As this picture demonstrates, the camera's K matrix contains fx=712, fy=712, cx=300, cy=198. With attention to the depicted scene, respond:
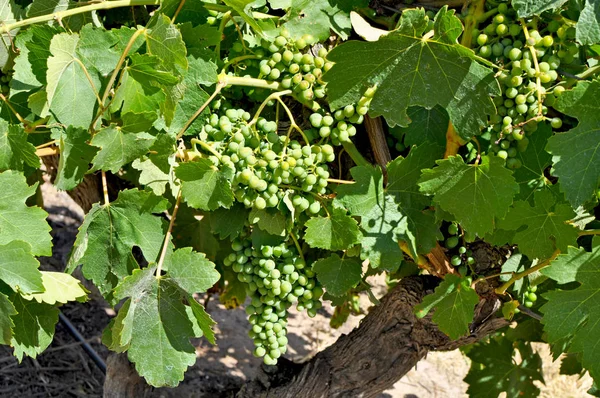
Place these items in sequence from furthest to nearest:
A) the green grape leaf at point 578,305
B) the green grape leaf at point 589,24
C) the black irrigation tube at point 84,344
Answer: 1. the black irrigation tube at point 84,344
2. the green grape leaf at point 578,305
3. the green grape leaf at point 589,24

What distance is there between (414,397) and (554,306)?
6.81 ft

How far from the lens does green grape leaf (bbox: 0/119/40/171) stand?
1624 mm

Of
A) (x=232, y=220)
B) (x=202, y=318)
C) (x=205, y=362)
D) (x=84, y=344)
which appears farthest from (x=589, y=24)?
(x=84, y=344)

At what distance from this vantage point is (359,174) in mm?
1655

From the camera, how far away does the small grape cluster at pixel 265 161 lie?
1619 millimetres

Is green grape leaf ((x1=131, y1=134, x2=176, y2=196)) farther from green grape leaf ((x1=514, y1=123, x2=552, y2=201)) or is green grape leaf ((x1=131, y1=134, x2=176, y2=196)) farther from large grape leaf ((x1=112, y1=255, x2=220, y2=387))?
green grape leaf ((x1=514, y1=123, x2=552, y2=201))

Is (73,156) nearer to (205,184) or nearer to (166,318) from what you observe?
(205,184)

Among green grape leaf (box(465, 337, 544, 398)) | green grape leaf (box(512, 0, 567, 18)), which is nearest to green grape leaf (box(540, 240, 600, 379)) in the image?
green grape leaf (box(512, 0, 567, 18))

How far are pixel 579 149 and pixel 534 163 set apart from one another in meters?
0.20

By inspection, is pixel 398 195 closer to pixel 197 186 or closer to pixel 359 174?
pixel 359 174

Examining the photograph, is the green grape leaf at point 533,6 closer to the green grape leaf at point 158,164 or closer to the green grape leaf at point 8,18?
the green grape leaf at point 158,164

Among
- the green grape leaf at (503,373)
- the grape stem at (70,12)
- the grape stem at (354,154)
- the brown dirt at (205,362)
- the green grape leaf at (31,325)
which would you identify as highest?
the grape stem at (70,12)

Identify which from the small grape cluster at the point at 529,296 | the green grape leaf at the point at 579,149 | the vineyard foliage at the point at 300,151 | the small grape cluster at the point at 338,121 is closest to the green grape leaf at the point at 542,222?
the vineyard foliage at the point at 300,151

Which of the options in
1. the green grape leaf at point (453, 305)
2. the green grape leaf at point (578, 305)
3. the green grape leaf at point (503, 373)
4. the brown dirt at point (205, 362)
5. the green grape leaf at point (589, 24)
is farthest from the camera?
the brown dirt at point (205, 362)
